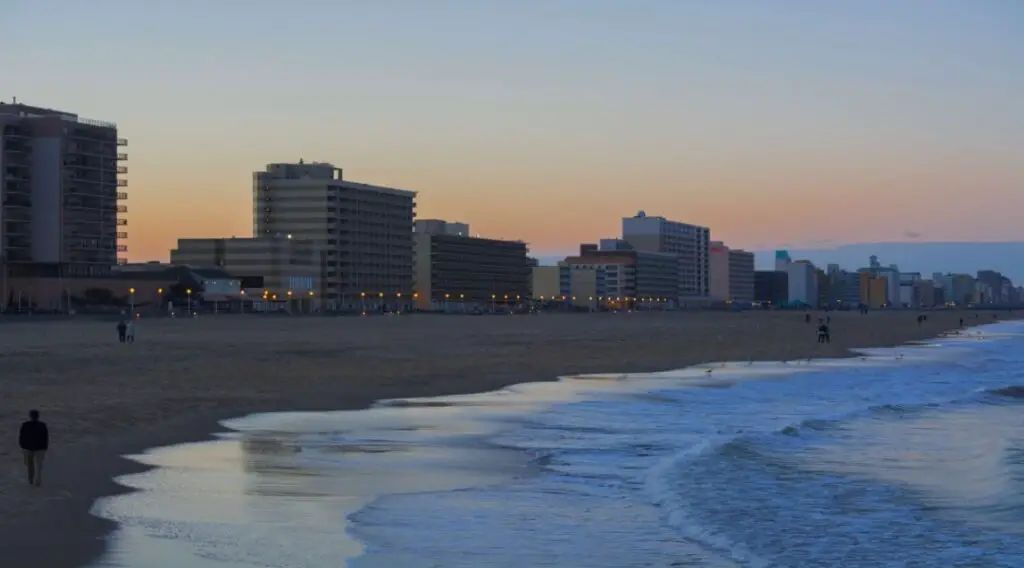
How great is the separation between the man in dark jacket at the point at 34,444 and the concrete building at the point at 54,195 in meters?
107

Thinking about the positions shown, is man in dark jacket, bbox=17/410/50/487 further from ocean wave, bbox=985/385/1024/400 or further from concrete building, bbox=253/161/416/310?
concrete building, bbox=253/161/416/310

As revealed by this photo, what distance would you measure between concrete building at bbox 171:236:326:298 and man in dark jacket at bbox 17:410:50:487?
148 meters

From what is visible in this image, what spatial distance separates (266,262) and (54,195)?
45.2 metres

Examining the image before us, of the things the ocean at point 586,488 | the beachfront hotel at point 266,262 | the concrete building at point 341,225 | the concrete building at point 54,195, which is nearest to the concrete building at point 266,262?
the beachfront hotel at point 266,262

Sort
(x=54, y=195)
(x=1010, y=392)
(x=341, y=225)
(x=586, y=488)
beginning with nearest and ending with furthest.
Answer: (x=586, y=488), (x=1010, y=392), (x=54, y=195), (x=341, y=225)

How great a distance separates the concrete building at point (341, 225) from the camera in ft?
598

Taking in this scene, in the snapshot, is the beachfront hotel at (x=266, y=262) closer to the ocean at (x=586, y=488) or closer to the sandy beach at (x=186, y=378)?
the sandy beach at (x=186, y=378)

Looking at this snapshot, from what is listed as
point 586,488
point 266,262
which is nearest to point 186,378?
point 586,488

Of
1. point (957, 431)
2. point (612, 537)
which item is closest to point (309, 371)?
point (957, 431)

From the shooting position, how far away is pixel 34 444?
1525 cm

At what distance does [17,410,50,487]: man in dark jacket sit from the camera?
1514 centimetres

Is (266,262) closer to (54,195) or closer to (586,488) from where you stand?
(54,195)

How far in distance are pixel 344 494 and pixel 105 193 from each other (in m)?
123

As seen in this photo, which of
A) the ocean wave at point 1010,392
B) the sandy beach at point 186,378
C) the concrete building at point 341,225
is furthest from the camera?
the concrete building at point 341,225
